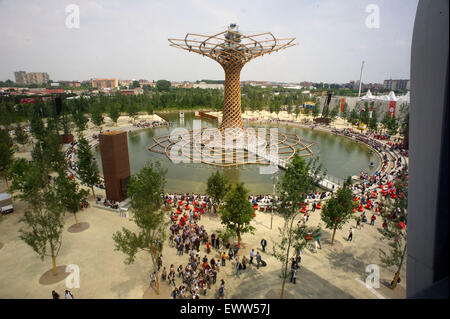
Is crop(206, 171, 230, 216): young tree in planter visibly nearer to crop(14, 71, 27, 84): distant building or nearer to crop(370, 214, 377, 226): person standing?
crop(370, 214, 377, 226): person standing

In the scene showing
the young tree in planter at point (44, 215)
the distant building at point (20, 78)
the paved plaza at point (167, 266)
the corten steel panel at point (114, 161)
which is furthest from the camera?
the distant building at point (20, 78)

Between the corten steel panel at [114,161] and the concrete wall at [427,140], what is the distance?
16922 mm

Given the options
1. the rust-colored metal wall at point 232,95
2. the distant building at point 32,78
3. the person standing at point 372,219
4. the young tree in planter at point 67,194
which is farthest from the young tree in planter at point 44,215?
the distant building at point 32,78

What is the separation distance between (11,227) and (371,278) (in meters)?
19.8

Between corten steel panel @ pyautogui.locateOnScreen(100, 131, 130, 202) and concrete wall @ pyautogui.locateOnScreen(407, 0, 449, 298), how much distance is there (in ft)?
55.5

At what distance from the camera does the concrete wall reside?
13.8ft

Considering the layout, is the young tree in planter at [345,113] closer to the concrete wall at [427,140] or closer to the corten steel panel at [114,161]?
the corten steel panel at [114,161]

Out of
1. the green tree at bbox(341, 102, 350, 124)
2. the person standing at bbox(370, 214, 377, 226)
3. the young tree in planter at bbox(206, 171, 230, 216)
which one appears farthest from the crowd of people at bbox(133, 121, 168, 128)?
the person standing at bbox(370, 214, 377, 226)

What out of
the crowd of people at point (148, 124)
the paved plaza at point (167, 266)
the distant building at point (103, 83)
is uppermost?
the distant building at point (103, 83)

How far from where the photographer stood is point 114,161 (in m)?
17.5

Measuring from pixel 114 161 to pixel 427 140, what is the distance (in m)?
17.4

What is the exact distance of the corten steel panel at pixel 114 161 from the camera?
1734 cm
